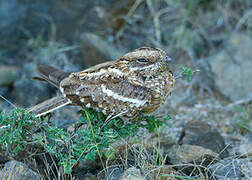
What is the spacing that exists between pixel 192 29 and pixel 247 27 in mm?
787

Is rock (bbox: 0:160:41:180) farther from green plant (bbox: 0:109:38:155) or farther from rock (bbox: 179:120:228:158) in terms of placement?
rock (bbox: 179:120:228:158)

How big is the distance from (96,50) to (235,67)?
190 cm

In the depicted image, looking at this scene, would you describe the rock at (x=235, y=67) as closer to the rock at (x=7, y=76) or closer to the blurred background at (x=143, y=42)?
the blurred background at (x=143, y=42)

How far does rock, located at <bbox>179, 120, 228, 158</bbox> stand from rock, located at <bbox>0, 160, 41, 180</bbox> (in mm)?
1541

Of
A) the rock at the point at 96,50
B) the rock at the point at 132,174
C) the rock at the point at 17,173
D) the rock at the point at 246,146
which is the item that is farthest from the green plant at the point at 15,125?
the rock at the point at 96,50

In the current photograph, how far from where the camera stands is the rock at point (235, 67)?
15.4 feet

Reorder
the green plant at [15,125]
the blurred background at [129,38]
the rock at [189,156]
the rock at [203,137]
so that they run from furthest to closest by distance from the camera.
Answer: the blurred background at [129,38], the rock at [203,137], the rock at [189,156], the green plant at [15,125]

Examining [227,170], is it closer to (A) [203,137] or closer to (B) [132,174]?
(A) [203,137]

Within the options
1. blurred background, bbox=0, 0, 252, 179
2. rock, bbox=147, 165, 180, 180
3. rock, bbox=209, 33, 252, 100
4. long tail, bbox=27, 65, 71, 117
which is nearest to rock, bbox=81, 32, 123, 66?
blurred background, bbox=0, 0, 252, 179

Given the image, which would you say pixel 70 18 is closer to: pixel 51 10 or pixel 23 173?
pixel 51 10

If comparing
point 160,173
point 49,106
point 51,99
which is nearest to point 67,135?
point 49,106

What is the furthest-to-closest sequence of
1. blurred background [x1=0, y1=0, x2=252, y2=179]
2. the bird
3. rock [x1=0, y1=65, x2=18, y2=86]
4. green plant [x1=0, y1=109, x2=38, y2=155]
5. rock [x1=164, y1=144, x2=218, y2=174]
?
1. rock [x1=0, y1=65, x2=18, y2=86]
2. blurred background [x1=0, y1=0, x2=252, y2=179]
3. rock [x1=164, y1=144, x2=218, y2=174]
4. the bird
5. green plant [x1=0, y1=109, x2=38, y2=155]

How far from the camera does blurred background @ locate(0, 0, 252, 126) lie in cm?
483

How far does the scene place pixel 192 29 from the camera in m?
5.30
